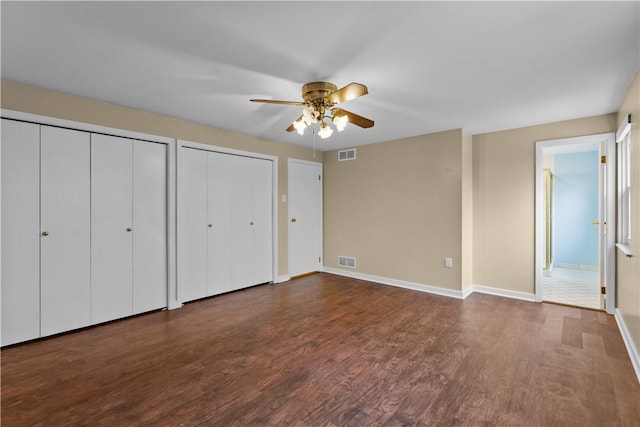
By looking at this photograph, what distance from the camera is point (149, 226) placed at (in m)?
3.62

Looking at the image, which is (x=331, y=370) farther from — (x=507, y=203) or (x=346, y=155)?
Answer: (x=346, y=155)

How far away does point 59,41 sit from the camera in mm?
2041

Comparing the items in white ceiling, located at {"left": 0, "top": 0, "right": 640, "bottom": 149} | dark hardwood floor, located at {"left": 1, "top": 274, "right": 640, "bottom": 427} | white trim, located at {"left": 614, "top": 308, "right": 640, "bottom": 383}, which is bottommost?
dark hardwood floor, located at {"left": 1, "top": 274, "right": 640, "bottom": 427}

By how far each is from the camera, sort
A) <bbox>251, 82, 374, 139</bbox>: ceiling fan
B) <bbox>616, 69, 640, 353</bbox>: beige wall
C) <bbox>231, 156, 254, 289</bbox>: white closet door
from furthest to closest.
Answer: <bbox>231, 156, 254, 289</bbox>: white closet door < <bbox>251, 82, 374, 139</bbox>: ceiling fan < <bbox>616, 69, 640, 353</bbox>: beige wall

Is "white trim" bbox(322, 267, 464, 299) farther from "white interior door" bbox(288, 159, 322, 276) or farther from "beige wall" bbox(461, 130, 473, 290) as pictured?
"white interior door" bbox(288, 159, 322, 276)

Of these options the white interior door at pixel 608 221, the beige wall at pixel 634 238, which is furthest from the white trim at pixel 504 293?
the beige wall at pixel 634 238

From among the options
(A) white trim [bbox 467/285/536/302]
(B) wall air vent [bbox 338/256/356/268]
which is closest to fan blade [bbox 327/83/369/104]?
(B) wall air vent [bbox 338/256/356/268]

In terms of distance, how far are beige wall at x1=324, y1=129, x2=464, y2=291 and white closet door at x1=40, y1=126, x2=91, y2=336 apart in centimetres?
371

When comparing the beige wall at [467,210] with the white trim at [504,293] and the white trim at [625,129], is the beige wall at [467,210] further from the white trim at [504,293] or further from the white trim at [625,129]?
the white trim at [625,129]

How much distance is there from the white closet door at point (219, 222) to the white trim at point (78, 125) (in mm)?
708

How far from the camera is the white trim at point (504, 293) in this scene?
159 inches

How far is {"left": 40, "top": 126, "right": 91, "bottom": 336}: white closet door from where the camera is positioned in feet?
9.55

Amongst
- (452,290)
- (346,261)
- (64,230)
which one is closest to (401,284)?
(452,290)

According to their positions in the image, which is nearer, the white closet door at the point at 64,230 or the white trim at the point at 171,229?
the white closet door at the point at 64,230
